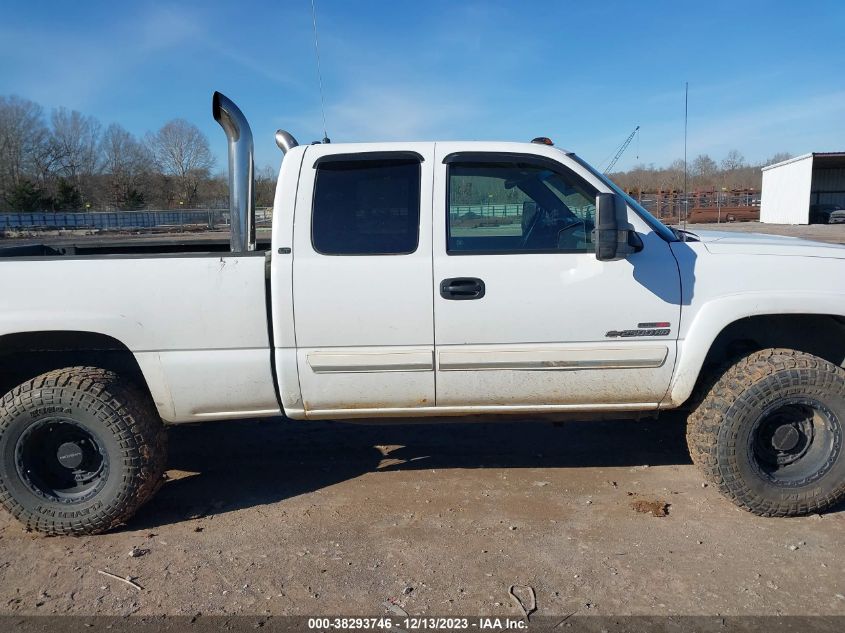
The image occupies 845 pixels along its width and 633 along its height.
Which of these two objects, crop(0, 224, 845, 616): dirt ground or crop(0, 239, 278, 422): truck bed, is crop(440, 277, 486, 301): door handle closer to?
crop(0, 239, 278, 422): truck bed

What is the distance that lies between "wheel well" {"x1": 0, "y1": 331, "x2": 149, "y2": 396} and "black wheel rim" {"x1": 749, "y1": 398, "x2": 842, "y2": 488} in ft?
11.7

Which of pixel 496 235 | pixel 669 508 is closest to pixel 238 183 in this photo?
pixel 496 235

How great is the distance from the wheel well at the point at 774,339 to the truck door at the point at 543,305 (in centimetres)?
44

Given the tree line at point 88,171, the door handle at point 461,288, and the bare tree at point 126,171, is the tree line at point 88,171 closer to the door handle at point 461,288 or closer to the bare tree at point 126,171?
the bare tree at point 126,171

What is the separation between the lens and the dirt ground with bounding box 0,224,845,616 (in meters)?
2.83

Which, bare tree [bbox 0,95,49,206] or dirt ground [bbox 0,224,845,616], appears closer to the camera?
dirt ground [bbox 0,224,845,616]

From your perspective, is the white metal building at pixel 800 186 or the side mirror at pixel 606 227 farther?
the white metal building at pixel 800 186

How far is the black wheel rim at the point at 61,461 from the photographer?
3.39 m

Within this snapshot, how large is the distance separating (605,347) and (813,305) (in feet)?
3.70

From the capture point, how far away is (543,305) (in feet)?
11.0

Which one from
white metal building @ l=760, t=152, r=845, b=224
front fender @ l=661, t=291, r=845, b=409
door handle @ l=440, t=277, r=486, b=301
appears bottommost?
front fender @ l=661, t=291, r=845, b=409

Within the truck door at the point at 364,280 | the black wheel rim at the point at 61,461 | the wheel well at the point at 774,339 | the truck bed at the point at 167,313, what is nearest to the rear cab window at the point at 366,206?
the truck door at the point at 364,280

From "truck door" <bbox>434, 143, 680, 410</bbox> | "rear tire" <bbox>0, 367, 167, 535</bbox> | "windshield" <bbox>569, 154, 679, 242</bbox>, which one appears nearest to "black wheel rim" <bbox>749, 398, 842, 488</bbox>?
"truck door" <bbox>434, 143, 680, 410</bbox>

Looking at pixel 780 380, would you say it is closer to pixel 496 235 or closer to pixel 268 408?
pixel 496 235
